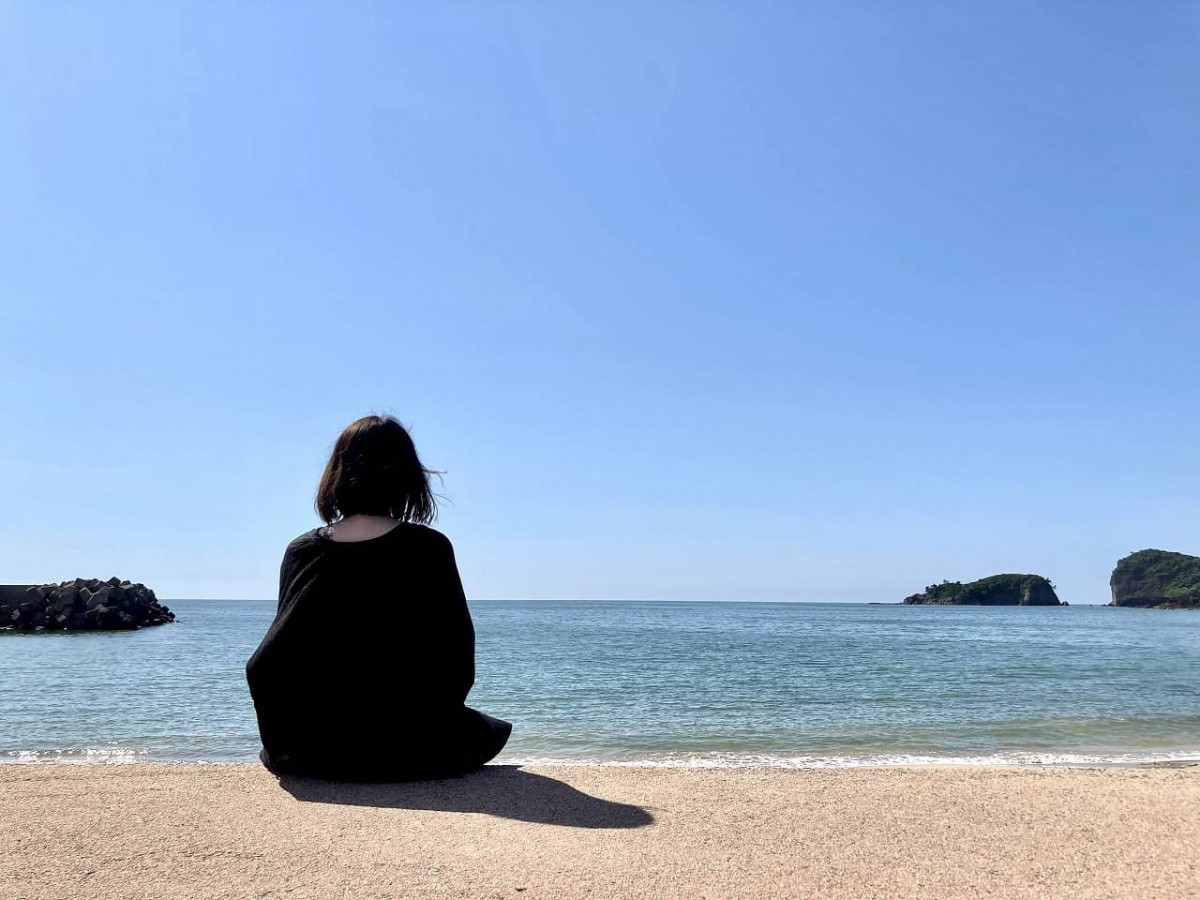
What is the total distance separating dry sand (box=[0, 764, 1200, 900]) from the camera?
12.3ft

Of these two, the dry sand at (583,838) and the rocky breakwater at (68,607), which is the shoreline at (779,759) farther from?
the rocky breakwater at (68,607)

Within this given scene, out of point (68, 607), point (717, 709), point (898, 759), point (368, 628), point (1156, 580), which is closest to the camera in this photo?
point (368, 628)

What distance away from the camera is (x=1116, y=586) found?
145 metres

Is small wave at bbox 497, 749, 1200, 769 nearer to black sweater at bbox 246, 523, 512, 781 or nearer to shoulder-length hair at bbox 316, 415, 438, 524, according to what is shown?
black sweater at bbox 246, 523, 512, 781

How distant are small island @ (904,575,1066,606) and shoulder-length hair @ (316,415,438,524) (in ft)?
577

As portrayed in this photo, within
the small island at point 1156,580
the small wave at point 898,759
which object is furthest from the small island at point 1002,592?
the small wave at point 898,759

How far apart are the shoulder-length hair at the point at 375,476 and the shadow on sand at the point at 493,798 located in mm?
1754

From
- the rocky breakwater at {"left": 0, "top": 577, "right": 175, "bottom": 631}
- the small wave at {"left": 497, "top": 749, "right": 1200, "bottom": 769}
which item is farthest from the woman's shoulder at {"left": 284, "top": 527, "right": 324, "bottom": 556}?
the rocky breakwater at {"left": 0, "top": 577, "right": 175, "bottom": 631}

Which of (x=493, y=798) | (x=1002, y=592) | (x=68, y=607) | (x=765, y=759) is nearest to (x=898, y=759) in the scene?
(x=765, y=759)

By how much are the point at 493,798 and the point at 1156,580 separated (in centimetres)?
16485

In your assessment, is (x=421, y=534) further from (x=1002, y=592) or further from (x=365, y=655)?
(x=1002, y=592)

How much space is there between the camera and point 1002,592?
6403 inches

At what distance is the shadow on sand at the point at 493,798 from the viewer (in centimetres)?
483

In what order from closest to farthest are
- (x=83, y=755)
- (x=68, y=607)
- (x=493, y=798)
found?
1. (x=493, y=798)
2. (x=83, y=755)
3. (x=68, y=607)
